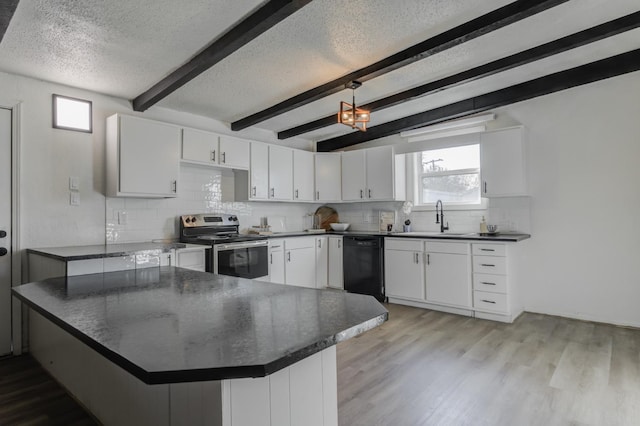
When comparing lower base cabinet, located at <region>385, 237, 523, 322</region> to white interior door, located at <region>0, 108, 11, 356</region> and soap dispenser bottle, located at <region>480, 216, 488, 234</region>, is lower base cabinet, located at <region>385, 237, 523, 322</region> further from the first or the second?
white interior door, located at <region>0, 108, 11, 356</region>

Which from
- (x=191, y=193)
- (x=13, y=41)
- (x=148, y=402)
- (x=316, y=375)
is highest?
(x=13, y=41)

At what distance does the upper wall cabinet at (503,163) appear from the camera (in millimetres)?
4004

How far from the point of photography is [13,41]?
2592 millimetres

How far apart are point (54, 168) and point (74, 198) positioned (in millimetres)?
314

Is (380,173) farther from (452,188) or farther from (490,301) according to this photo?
(490,301)

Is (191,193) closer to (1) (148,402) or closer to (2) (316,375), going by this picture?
(1) (148,402)

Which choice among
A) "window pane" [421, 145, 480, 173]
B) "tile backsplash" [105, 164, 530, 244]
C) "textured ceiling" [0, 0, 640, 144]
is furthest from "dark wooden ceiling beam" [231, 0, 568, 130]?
"window pane" [421, 145, 480, 173]

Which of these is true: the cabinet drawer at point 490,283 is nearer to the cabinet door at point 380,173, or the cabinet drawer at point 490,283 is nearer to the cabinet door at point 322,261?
the cabinet door at point 380,173

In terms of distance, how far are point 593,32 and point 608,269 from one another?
7.84 feet

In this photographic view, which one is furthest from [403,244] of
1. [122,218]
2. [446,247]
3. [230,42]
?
[122,218]

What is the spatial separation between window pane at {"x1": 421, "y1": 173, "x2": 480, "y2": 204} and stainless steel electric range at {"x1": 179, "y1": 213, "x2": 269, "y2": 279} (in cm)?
240

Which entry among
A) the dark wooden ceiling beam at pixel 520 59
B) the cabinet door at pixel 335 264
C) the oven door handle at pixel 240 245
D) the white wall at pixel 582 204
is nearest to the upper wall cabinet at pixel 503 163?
the white wall at pixel 582 204

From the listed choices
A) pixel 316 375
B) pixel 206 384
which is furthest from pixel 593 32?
pixel 206 384

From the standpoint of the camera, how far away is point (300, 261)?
193 inches
